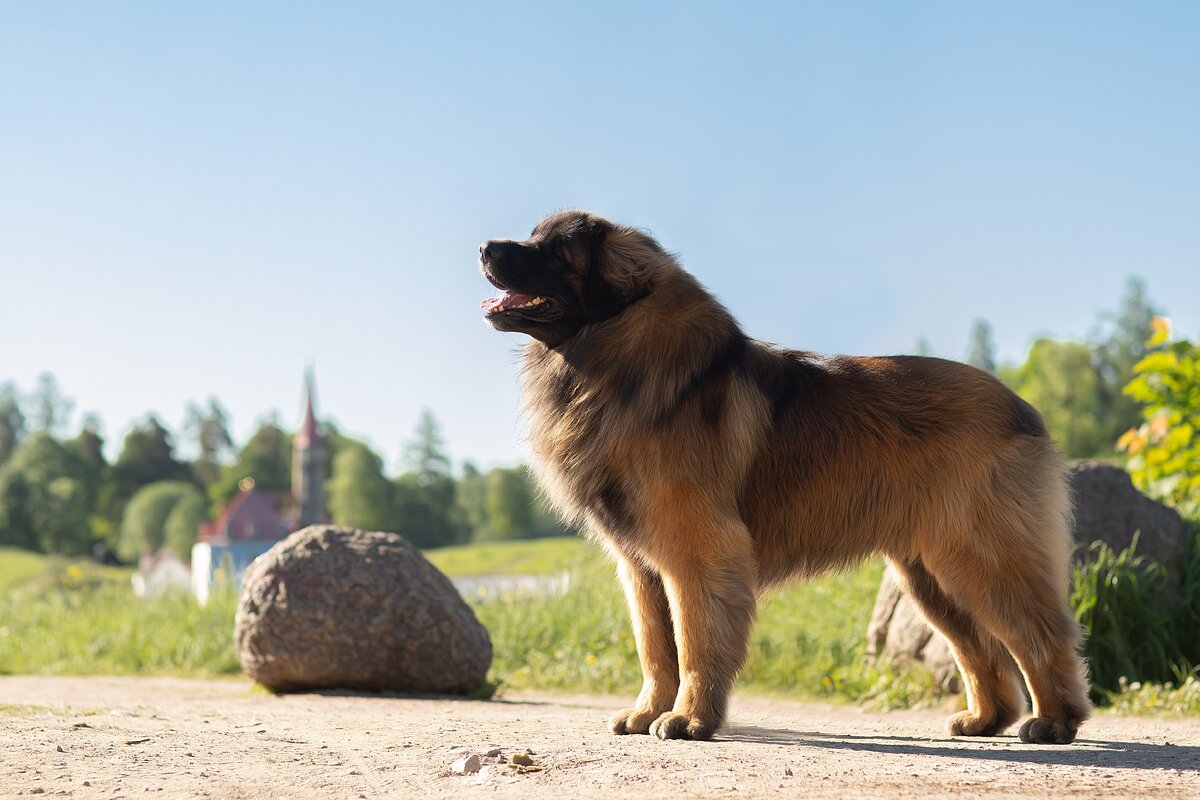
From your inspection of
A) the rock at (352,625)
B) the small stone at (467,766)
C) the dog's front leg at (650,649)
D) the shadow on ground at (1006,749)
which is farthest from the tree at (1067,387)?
the small stone at (467,766)

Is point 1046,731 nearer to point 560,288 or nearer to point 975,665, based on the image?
point 975,665

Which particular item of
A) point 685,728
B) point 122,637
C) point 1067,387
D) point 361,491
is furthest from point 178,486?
point 685,728

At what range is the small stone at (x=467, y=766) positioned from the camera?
3.97m

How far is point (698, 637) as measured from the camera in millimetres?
4543

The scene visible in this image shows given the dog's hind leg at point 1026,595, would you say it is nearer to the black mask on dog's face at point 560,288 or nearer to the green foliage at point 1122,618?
the black mask on dog's face at point 560,288

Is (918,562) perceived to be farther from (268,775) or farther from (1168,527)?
(1168,527)

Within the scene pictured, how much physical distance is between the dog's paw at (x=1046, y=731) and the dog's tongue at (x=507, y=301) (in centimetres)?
282

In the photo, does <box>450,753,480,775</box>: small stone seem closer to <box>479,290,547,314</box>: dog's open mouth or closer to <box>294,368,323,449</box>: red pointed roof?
<box>479,290,547,314</box>: dog's open mouth

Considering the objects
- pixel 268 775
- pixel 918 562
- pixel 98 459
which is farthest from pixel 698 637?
pixel 98 459

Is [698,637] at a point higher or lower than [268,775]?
higher

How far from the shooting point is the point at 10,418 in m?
88.9

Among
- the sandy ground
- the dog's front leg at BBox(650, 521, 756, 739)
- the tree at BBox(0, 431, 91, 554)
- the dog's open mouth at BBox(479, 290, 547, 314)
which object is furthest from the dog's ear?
the tree at BBox(0, 431, 91, 554)

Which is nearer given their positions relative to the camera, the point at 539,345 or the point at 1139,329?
the point at 539,345

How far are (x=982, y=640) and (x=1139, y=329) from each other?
89241 millimetres
